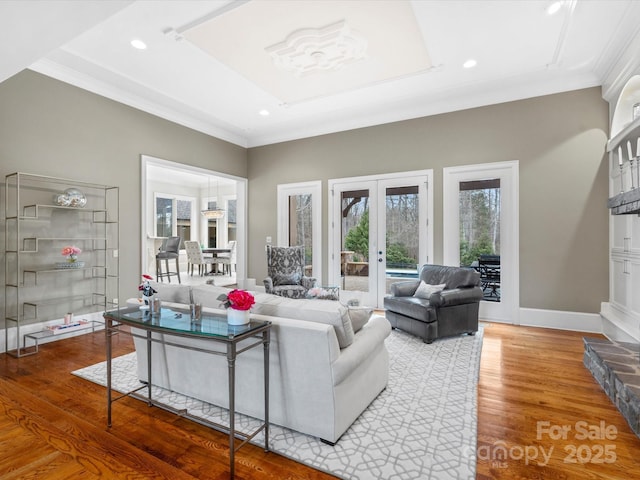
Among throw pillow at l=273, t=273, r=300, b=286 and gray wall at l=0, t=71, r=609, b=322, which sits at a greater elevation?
gray wall at l=0, t=71, r=609, b=322

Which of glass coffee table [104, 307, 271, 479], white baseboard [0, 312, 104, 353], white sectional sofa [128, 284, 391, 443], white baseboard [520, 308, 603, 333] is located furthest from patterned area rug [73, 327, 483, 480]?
white baseboard [520, 308, 603, 333]

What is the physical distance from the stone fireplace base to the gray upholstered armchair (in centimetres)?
339

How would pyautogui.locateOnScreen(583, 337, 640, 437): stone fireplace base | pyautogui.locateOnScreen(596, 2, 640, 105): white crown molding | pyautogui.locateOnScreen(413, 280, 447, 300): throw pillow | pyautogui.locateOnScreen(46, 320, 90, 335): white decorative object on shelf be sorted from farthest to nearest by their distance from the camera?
pyautogui.locateOnScreen(413, 280, 447, 300): throw pillow < pyautogui.locateOnScreen(46, 320, 90, 335): white decorative object on shelf < pyautogui.locateOnScreen(596, 2, 640, 105): white crown molding < pyautogui.locateOnScreen(583, 337, 640, 437): stone fireplace base

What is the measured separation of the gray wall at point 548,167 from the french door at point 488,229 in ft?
0.36

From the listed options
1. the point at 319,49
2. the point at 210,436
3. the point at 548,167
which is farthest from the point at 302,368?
the point at 548,167

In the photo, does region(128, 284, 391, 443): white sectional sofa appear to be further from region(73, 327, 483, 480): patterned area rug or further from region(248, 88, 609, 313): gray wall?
region(248, 88, 609, 313): gray wall

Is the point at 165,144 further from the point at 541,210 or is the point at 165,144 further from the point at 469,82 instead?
the point at 541,210

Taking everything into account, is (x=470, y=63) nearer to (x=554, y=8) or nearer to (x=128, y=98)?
(x=554, y=8)

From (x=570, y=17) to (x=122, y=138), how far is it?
219 inches

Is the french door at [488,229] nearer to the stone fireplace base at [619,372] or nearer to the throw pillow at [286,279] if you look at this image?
the stone fireplace base at [619,372]

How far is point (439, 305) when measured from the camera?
377 centimetres

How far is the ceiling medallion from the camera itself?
3316mm

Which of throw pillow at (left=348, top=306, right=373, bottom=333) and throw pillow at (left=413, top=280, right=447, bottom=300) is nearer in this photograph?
throw pillow at (left=348, top=306, right=373, bottom=333)

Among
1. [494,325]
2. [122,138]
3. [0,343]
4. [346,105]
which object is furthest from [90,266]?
[494,325]
